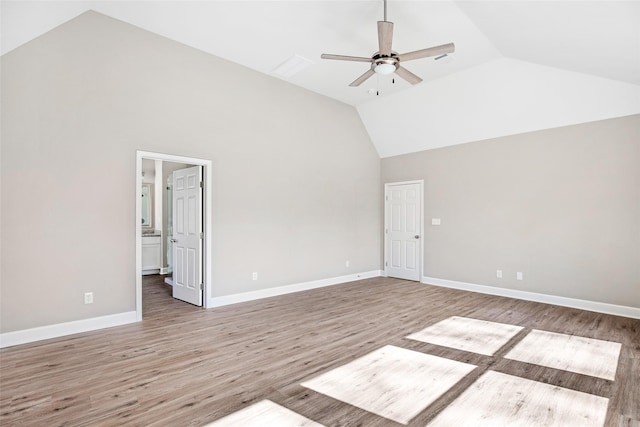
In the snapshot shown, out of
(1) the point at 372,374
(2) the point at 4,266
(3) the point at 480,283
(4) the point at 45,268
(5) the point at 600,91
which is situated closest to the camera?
(1) the point at 372,374

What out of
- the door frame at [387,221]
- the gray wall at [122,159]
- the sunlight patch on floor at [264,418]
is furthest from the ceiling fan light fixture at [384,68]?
the door frame at [387,221]

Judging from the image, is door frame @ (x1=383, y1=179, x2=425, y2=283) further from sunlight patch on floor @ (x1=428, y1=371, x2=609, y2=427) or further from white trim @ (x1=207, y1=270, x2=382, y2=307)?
sunlight patch on floor @ (x1=428, y1=371, x2=609, y2=427)

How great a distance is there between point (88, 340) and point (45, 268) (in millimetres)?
926

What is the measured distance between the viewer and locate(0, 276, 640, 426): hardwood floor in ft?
7.39

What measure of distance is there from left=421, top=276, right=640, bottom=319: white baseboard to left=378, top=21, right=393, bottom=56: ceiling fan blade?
4589mm

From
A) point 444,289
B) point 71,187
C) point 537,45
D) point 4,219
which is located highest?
point 537,45

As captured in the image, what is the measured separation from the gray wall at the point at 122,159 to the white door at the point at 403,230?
1.96m

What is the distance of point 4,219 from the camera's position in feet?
11.0

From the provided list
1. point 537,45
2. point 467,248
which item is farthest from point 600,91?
point 467,248

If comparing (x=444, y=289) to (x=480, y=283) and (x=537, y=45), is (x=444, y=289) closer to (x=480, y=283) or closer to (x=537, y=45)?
(x=480, y=283)

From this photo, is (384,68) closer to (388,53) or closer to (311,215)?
(388,53)

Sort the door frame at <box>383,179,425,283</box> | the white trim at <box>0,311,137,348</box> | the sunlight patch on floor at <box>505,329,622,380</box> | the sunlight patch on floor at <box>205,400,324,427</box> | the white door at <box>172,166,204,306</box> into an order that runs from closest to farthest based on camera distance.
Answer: the sunlight patch on floor at <box>205,400,324,427</box> → the sunlight patch on floor at <box>505,329,622,380</box> → the white trim at <box>0,311,137,348</box> → the white door at <box>172,166,204,306</box> → the door frame at <box>383,179,425,283</box>

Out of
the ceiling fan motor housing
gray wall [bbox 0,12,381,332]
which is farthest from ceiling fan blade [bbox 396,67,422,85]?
gray wall [bbox 0,12,381,332]

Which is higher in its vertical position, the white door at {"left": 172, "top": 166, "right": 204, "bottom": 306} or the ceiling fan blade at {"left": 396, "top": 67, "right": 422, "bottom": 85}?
the ceiling fan blade at {"left": 396, "top": 67, "right": 422, "bottom": 85}
